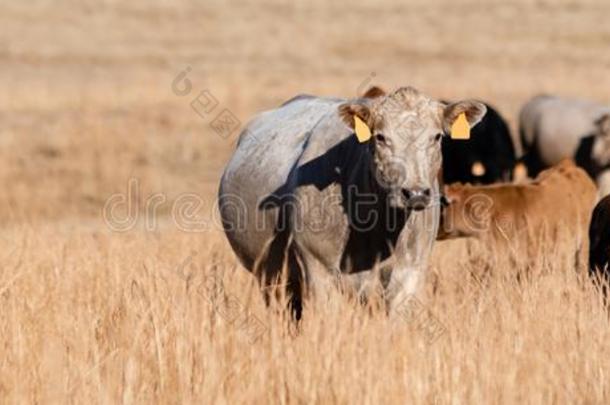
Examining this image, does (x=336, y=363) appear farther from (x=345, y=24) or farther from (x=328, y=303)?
(x=345, y=24)

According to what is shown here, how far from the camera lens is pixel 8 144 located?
79.5 feet

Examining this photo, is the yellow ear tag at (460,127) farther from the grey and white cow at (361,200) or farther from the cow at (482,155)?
the cow at (482,155)

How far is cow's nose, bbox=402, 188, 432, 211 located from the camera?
7.71 m

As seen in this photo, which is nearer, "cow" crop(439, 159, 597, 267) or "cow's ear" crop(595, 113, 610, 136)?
"cow" crop(439, 159, 597, 267)

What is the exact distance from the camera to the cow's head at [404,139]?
783 centimetres

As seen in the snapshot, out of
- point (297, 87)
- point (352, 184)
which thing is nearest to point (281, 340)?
point (352, 184)

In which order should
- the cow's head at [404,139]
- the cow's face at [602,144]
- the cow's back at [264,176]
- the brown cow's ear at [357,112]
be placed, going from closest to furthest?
the cow's head at [404,139] < the brown cow's ear at [357,112] < the cow's back at [264,176] < the cow's face at [602,144]

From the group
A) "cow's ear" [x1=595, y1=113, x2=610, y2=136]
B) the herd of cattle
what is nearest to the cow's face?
"cow's ear" [x1=595, y1=113, x2=610, y2=136]

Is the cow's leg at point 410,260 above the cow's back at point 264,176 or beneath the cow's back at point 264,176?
beneath

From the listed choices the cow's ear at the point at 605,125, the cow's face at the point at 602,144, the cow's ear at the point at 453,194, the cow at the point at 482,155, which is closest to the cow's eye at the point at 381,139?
the cow's ear at the point at 453,194

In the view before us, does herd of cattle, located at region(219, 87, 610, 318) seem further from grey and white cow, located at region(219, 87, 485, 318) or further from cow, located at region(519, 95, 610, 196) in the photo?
cow, located at region(519, 95, 610, 196)

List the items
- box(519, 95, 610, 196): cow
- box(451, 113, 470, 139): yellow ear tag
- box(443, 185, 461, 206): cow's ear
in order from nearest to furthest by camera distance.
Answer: box(451, 113, 470, 139): yellow ear tag → box(443, 185, 461, 206): cow's ear → box(519, 95, 610, 196): cow

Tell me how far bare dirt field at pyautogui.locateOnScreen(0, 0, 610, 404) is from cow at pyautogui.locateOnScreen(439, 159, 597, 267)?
31 centimetres

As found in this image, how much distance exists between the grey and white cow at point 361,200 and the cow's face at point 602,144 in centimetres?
1246
